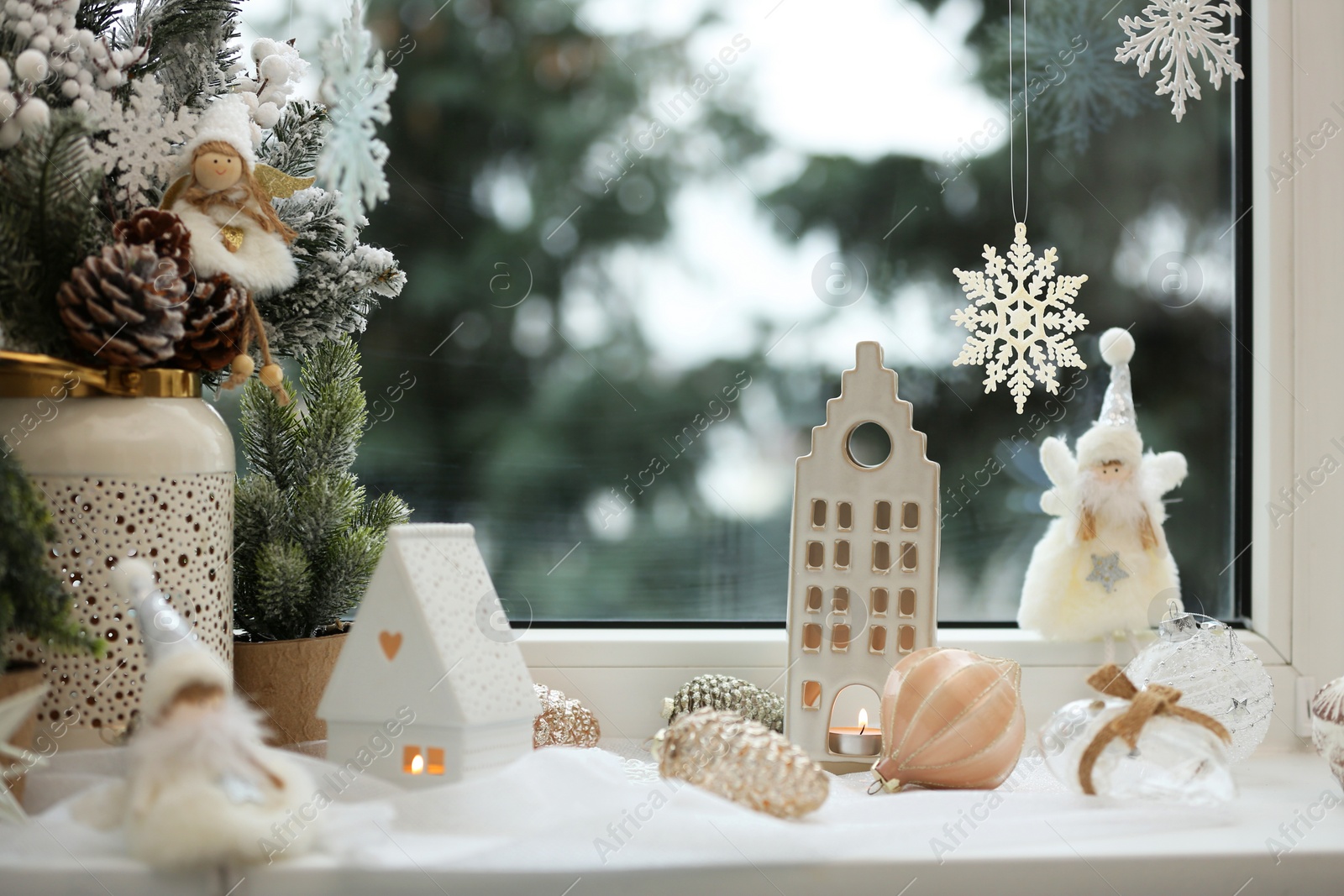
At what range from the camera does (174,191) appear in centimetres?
84

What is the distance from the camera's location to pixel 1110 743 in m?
0.80

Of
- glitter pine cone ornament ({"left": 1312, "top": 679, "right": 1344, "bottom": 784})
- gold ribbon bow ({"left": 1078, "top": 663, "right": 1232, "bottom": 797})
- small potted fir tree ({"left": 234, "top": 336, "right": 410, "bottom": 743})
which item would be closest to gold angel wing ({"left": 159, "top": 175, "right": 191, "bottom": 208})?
small potted fir tree ({"left": 234, "top": 336, "right": 410, "bottom": 743})

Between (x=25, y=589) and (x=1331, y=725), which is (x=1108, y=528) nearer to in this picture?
(x=1331, y=725)

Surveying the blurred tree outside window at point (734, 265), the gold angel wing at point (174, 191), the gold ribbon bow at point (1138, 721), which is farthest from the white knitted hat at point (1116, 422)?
the gold angel wing at point (174, 191)

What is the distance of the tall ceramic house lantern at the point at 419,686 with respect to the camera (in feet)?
2.43

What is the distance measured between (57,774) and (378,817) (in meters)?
0.24

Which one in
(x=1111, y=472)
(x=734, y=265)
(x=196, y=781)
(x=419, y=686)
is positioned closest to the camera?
(x=196, y=781)

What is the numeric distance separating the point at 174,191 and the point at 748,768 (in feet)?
2.11

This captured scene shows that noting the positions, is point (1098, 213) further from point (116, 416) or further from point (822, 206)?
point (116, 416)

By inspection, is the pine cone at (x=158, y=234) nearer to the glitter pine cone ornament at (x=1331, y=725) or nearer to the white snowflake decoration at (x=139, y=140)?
the white snowflake decoration at (x=139, y=140)

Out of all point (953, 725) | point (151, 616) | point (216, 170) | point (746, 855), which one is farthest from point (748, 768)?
point (216, 170)

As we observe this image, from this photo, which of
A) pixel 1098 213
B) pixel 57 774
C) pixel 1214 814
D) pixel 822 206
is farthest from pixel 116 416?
pixel 1098 213

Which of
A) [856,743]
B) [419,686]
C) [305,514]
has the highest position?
[305,514]

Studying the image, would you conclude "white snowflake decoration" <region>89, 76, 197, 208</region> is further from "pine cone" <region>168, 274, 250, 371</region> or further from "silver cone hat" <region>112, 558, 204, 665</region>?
"silver cone hat" <region>112, 558, 204, 665</region>
